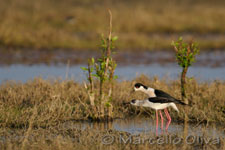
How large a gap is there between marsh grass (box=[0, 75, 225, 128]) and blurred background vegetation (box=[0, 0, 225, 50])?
7.05 metres

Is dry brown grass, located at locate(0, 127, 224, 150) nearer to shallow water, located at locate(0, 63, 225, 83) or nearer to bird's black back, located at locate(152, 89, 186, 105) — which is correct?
bird's black back, located at locate(152, 89, 186, 105)

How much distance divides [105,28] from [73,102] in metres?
10.9

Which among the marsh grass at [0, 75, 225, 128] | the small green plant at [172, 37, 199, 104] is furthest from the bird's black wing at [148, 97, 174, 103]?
the small green plant at [172, 37, 199, 104]

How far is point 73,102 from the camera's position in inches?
326

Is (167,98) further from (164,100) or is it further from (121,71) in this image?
(121,71)

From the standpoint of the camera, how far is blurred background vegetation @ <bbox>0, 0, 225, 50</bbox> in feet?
54.2

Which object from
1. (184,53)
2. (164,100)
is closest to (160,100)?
(164,100)

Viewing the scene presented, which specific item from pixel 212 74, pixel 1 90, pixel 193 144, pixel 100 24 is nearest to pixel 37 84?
pixel 1 90

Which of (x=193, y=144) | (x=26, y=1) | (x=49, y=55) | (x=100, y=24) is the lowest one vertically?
(x=193, y=144)

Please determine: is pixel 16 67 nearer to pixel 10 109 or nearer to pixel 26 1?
pixel 10 109

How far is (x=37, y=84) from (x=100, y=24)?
11456 mm

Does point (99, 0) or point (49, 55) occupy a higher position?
point (99, 0)

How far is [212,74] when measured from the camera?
40.6ft

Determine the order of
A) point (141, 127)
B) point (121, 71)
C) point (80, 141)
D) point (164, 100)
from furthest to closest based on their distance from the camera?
point (121, 71) < point (141, 127) < point (164, 100) < point (80, 141)
